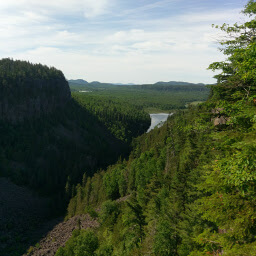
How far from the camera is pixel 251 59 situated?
8328 mm

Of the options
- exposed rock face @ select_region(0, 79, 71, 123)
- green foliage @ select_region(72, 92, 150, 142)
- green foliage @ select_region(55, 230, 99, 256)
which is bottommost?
green foliage @ select_region(55, 230, 99, 256)

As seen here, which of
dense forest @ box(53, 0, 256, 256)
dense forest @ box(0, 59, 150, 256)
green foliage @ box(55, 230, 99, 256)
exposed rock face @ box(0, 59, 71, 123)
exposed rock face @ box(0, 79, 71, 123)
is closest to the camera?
dense forest @ box(53, 0, 256, 256)

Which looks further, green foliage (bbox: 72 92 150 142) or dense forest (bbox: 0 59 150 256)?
green foliage (bbox: 72 92 150 142)

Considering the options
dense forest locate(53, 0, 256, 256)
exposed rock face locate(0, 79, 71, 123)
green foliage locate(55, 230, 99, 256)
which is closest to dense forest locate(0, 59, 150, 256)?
exposed rock face locate(0, 79, 71, 123)

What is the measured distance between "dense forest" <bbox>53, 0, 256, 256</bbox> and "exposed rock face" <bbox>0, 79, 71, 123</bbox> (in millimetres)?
97960

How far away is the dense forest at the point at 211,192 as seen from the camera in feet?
28.5

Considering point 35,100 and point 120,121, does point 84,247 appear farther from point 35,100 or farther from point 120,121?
point 120,121

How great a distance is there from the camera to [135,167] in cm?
6362

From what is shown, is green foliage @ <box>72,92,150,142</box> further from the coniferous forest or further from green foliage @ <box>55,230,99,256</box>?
green foliage @ <box>55,230,99,256</box>

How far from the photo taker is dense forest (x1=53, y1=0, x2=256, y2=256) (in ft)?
28.5

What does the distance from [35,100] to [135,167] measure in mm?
101605

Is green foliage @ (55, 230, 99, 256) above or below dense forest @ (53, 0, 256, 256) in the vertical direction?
below

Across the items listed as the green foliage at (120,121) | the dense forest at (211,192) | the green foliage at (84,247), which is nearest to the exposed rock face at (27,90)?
the green foliage at (120,121)

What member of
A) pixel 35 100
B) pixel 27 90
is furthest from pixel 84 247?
pixel 27 90
